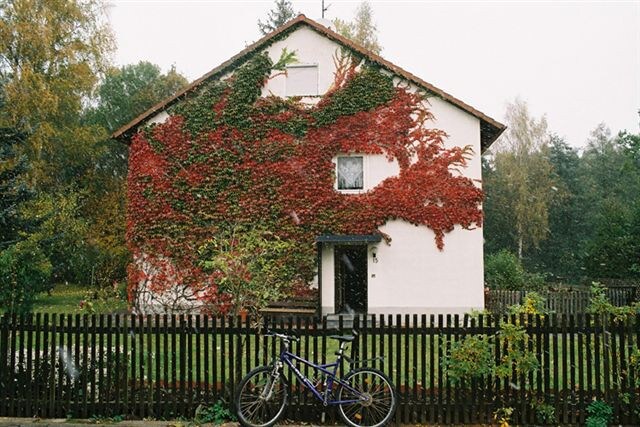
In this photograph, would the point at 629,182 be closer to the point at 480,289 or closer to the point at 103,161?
the point at 480,289

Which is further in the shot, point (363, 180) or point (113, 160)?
point (113, 160)

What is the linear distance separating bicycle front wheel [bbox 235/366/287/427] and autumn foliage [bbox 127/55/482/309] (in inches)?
395

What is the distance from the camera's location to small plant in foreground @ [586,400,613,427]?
6.50m

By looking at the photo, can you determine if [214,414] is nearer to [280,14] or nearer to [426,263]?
[426,263]

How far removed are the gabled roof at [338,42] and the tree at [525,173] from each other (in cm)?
2253

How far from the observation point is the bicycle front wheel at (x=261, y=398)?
630 centimetres

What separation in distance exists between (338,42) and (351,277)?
797 cm

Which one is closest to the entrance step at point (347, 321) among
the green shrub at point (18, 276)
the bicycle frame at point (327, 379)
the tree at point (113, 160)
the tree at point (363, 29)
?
the bicycle frame at point (327, 379)

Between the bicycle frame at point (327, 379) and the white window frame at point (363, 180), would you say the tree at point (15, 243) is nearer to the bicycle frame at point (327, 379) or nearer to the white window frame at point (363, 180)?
the bicycle frame at point (327, 379)

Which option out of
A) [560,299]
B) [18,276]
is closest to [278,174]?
[18,276]

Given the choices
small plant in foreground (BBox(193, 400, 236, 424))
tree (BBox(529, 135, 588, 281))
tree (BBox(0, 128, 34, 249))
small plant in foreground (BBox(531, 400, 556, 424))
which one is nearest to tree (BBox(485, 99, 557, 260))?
tree (BBox(529, 135, 588, 281))

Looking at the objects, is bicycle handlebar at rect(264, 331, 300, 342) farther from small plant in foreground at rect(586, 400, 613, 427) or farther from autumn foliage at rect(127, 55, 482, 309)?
autumn foliage at rect(127, 55, 482, 309)

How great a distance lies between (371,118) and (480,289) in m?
6.49

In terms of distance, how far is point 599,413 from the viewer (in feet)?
21.5
